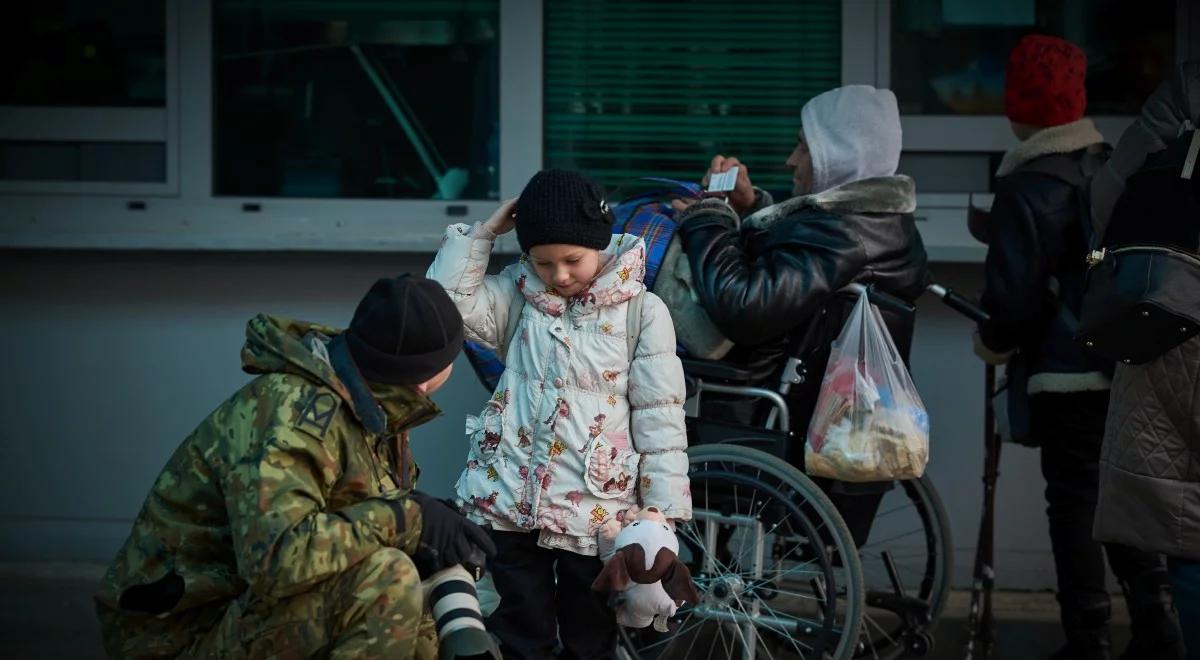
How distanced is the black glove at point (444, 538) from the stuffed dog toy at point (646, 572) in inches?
Result: 16.7

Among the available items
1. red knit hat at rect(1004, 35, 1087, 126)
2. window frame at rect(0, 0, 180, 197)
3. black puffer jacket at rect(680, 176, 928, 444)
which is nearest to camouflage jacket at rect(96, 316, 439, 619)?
black puffer jacket at rect(680, 176, 928, 444)

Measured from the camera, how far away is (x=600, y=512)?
377cm

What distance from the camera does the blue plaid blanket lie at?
4.45 meters

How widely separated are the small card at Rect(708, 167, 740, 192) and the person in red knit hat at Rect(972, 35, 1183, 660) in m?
0.84

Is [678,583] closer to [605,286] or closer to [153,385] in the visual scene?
[605,286]

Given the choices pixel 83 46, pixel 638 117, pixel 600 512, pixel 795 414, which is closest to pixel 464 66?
pixel 638 117

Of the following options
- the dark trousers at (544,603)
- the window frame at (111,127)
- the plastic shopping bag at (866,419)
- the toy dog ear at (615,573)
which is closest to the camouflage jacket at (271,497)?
the toy dog ear at (615,573)

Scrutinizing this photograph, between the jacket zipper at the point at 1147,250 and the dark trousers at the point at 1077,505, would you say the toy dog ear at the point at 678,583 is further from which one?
the dark trousers at the point at 1077,505

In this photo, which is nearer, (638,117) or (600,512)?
(600,512)

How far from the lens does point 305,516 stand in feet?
9.64

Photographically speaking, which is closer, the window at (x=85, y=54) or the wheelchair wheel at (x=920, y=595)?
the wheelchair wheel at (x=920, y=595)

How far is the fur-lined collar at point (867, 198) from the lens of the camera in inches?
176

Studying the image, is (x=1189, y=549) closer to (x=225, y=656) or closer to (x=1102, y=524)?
(x=1102, y=524)

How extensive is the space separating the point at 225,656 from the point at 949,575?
2.57 m
